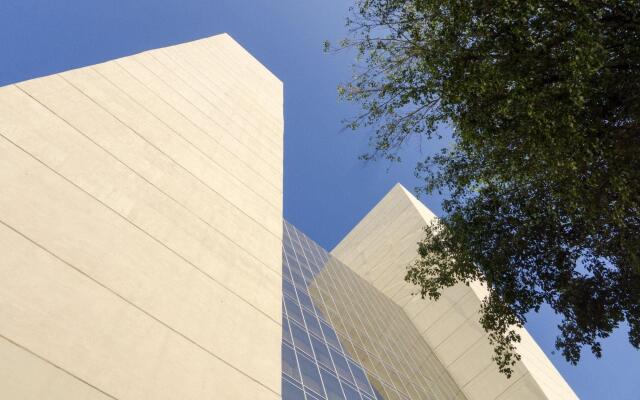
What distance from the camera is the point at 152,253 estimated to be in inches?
338

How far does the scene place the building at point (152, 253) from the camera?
6281mm

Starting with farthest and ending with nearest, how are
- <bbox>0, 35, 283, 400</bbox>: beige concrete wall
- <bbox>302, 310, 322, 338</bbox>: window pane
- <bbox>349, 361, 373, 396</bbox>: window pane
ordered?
<bbox>302, 310, 322, 338</bbox>: window pane
<bbox>349, 361, 373, 396</bbox>: window pane
<bbox>0, 35, 283, 400</bbox>: beige concrete wall

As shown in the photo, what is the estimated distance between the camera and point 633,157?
9516 mm

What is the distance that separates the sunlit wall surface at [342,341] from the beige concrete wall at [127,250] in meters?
2.82

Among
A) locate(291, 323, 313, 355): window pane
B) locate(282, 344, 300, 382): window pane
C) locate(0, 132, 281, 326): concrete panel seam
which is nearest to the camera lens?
locate(0, 132, 281, 326): concrete panel seam

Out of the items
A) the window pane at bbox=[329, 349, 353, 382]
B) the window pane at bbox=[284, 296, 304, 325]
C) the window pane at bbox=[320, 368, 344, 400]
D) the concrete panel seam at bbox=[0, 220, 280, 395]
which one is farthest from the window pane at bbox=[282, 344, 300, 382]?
the concrete panel seam at bbox=[0, 220, 280, 395]

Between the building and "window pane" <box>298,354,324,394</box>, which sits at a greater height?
the building

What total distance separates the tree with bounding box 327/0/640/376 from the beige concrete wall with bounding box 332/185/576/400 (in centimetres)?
1490

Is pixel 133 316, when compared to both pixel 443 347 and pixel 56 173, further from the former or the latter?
pixel 443 347

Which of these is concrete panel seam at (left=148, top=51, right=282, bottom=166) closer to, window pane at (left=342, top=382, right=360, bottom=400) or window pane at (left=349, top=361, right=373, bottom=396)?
window pane at (left=349, top=361, right=373, bottom=396)

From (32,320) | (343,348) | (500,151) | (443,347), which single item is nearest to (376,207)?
(443,347)

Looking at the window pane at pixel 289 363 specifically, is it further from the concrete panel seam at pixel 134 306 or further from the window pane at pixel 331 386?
the concrete panel seam at pixel 134 306

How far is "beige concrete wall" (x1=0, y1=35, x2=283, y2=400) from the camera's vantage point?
616cm

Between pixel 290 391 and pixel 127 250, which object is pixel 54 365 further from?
pixel 290 391
